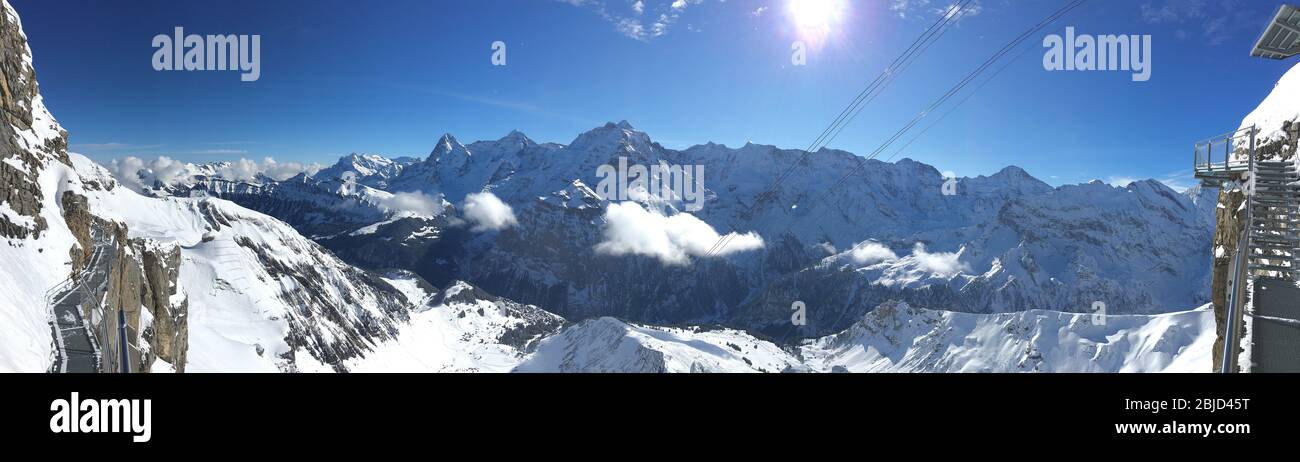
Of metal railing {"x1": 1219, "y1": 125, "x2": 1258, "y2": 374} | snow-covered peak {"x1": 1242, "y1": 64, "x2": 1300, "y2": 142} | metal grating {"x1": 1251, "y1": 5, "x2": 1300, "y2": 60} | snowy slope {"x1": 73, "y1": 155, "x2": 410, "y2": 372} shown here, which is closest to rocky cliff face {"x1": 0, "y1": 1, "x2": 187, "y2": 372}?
metal railing {"x1": 1219, "y1": 125, "x2": 1258, "y2": 374}

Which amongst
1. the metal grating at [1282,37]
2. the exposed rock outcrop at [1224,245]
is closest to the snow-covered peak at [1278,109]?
the metal grating at [1282,37]

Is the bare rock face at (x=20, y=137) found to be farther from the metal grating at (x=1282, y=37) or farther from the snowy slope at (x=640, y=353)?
the snowy slope at (x=640, y=353)

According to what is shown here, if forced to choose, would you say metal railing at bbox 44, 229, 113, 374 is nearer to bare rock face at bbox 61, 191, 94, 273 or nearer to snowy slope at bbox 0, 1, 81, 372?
snowy slope at bbox 0, 1, 81, 372

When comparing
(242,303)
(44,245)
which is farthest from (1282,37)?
(242,303)

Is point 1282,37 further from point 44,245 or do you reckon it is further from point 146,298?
point 146,298
